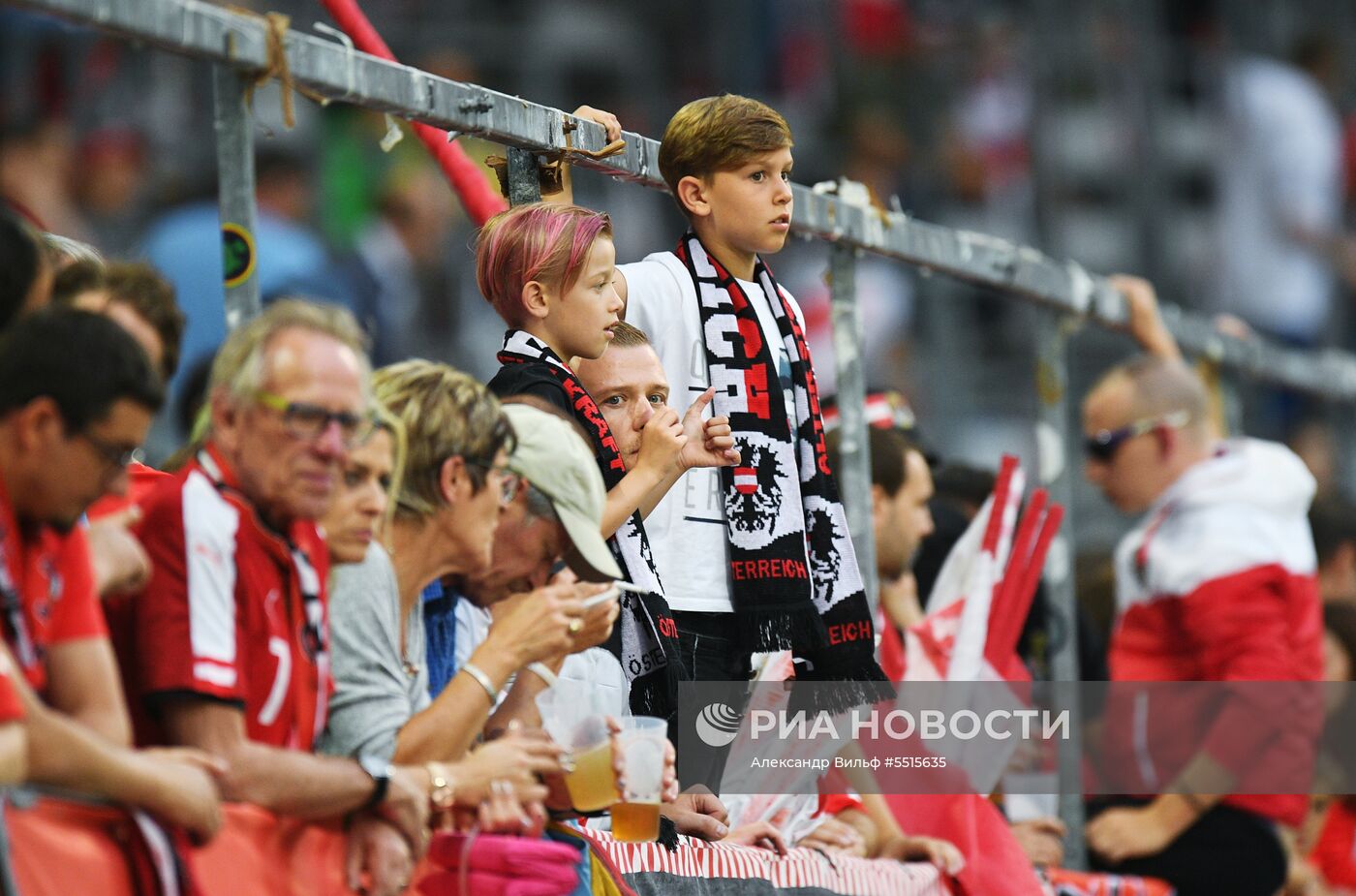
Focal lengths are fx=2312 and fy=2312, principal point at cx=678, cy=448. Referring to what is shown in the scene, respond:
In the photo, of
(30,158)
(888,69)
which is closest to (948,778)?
(30,158)

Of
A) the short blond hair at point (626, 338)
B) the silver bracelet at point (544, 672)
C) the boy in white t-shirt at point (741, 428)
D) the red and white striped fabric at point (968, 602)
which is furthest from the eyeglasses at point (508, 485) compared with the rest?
the red and white striped fabric at point (968, 602)

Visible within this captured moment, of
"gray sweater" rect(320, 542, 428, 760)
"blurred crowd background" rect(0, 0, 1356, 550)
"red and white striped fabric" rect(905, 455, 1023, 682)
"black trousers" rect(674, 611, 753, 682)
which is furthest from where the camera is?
"blurred crowd background" rect(0, 0, 1356, 550)

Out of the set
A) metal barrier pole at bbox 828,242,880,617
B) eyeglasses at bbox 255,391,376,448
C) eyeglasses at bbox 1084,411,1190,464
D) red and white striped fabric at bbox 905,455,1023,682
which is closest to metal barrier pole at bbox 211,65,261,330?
eyeglasses at bbox 255,391,376,448

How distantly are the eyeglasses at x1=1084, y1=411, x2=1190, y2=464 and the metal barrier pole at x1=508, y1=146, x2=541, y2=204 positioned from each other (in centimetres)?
284

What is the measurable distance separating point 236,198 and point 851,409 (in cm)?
191

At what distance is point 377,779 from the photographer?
2480 millimetres

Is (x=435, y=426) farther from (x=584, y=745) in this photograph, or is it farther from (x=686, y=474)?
(x=686, y=474)

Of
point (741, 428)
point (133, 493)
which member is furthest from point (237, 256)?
point (741, 428)

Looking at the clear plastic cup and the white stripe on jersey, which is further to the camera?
the clear plastic cup

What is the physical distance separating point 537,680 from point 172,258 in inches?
153

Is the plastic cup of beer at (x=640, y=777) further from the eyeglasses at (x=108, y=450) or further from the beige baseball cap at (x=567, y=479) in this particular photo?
the eyeglasses at (x=108, y=450)

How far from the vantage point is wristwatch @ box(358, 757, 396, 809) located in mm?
2480

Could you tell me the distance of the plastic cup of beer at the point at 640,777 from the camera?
2941 mm

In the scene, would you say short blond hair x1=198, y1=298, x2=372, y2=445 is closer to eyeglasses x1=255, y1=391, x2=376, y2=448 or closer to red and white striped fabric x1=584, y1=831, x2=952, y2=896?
eyeglasses x1=255, y1=391, x2=376, y2=448
